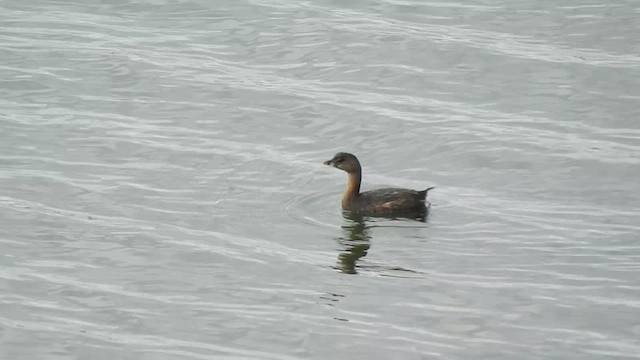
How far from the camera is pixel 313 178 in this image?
16594mm

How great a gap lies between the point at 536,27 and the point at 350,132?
5.14m

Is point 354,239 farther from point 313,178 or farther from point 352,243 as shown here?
point 313,178

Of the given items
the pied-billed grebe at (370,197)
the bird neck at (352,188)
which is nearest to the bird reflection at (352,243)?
the pied-billed grebe at (370,197)

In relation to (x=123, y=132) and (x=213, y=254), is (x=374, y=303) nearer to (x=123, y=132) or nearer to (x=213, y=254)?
(x=213, y=254)

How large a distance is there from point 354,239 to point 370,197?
1035mm

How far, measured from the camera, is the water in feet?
39.2

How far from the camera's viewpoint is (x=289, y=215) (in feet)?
49.7

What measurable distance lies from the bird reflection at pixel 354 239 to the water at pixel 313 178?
4cm

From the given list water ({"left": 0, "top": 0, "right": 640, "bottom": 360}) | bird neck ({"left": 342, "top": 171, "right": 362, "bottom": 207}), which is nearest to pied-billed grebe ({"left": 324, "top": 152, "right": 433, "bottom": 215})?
bird neck ({"left": 342, "top": 171, "right": 362, "bottom": 207})

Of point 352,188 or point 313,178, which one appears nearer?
point 352,188

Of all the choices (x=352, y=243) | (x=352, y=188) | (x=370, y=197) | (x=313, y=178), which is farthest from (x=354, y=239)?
(x=313, y=178)

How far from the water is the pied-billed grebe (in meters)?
0.17

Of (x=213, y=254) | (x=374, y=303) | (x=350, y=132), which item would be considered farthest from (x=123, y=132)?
(x=374, y=303)

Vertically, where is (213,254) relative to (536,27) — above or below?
below
